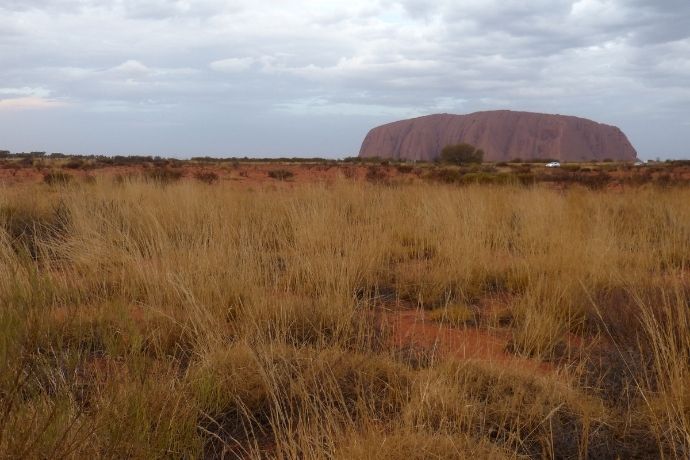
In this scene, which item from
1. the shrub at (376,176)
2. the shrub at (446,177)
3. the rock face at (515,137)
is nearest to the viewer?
the shrub at (376,176)

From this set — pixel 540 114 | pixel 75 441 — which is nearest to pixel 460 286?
pixel 75 441

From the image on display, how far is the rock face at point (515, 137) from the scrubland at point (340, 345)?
96.2 m

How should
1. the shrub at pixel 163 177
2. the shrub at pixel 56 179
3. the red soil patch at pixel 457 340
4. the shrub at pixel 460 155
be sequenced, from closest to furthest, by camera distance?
the red soil patch at pixel 457 340 → the shrub at pixel 56 179 → the shrub at pixel 163 177 → the shrub at pixel 460 155

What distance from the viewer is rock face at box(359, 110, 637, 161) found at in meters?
104

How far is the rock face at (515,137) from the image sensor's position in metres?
104

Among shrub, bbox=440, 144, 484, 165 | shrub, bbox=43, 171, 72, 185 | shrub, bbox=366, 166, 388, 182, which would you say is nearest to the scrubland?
shrub, bbox=43, 171, 72, 185

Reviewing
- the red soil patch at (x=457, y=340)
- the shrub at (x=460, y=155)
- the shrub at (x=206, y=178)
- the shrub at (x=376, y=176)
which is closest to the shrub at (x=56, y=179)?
the shrub at (x=206, y=178)

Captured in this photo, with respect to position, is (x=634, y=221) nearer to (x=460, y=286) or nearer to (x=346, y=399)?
(x=460, y=286)

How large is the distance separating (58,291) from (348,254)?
2670mm

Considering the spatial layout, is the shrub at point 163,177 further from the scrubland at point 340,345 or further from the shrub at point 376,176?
the scrubland at point 340,345

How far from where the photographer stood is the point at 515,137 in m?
107

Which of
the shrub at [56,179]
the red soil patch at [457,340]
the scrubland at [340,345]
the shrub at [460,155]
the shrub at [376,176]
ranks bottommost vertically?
the red soil patch at [457,340]

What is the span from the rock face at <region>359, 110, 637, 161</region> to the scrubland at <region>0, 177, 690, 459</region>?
96.2 m

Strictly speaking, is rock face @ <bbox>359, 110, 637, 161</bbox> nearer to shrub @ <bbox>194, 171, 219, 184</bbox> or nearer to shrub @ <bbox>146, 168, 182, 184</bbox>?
shrub @ <bbox>194, 171, 219, 184</bbox>
